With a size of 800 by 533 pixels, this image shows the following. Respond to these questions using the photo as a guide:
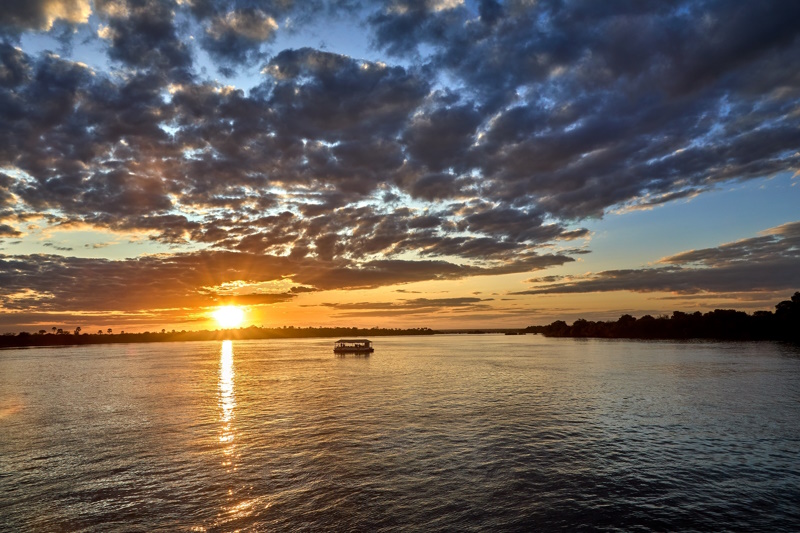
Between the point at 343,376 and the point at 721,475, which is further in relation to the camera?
the point at 343,376

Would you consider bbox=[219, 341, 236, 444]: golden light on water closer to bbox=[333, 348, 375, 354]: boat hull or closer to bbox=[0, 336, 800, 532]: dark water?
bbox=[0, 336, 800, 532]: dark water

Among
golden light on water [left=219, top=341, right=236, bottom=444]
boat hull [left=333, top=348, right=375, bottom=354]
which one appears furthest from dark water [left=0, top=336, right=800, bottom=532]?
boat hull [left=333, top=348, right=375, bottom=354]

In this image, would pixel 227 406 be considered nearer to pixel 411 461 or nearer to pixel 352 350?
pixel 411 461

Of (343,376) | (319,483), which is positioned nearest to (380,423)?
(319,483)

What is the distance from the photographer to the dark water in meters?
23.6

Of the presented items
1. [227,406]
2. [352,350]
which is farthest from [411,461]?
[352,350]

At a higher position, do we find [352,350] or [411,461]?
[411,461]

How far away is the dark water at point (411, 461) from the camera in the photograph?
77.5 ft

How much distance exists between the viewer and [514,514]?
77.5 feet

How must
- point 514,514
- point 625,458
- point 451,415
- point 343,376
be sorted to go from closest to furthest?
point 514,514
point 625,458
point 451,415
point 343,376

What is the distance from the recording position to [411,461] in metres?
32.5

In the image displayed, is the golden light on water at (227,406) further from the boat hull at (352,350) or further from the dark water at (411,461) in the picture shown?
the boat hull at (352,350)

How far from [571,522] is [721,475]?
560 inches

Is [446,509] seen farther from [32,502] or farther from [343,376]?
[343,376]
